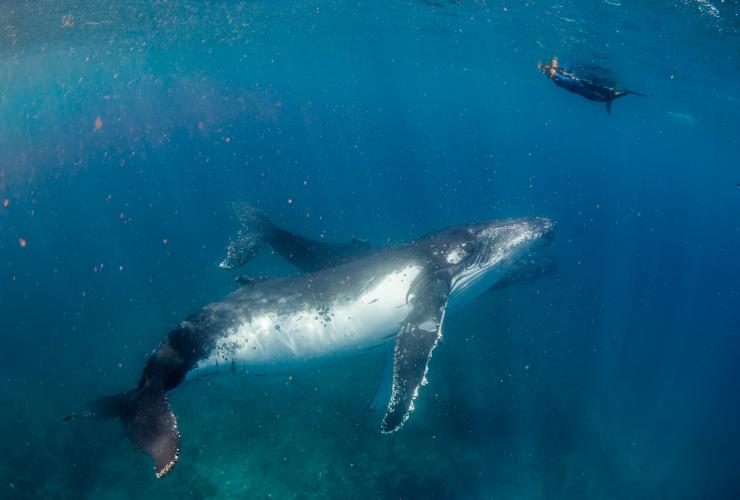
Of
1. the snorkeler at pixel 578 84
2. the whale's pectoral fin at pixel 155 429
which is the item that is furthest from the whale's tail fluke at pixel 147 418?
the snorkeler at pixel 578 84

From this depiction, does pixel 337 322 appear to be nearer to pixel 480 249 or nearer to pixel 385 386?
pixel 385 386

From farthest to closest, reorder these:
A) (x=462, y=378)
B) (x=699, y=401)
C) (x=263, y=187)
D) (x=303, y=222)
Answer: (x=263, y=187) < (x=303, y=222) < (x=699, y=401) < (x=462, y=378)

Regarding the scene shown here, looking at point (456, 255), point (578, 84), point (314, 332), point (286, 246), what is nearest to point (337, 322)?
point (314, 332)

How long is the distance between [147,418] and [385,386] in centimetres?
412

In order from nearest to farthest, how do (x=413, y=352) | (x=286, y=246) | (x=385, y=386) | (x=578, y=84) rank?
1. (x=413, y=352)
2. (x=578, y=84)
3. (x=385, y=386)
4. (x=286, y=246)

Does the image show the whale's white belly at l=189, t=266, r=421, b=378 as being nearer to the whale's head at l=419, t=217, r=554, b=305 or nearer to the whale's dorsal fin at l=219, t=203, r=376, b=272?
the whale's head at l=419, t=217, r=554, b=305

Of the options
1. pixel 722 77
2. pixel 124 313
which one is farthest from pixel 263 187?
pixel 722 77

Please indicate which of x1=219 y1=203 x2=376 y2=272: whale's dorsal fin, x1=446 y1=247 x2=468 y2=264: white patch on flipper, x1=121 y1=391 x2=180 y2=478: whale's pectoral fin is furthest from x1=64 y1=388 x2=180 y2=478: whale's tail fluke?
x1=446 y1=247 x2=468 y2=264: white patch on flipper

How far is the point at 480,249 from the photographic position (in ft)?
25.2

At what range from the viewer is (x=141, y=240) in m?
27.0

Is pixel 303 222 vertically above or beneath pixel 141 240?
above

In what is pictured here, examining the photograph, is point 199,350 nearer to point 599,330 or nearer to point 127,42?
point 599,330

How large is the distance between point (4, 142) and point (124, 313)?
292ft

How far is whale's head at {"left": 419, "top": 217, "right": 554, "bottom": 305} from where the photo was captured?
24.3ft
